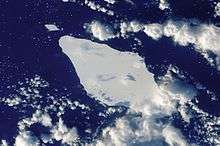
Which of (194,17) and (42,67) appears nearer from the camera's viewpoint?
(194,17)

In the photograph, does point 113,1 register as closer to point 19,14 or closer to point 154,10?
point 154,10

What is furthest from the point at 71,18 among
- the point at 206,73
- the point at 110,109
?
the point at 206,73

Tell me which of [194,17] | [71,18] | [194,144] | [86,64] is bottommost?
[194,144]

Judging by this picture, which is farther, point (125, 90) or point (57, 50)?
point (57, 50)

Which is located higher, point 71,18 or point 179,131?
point 71,18

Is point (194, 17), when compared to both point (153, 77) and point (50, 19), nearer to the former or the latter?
point (153, 77)

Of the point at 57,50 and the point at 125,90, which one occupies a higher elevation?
the point at 57,50

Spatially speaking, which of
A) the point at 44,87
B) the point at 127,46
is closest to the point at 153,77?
the point at 127,46
